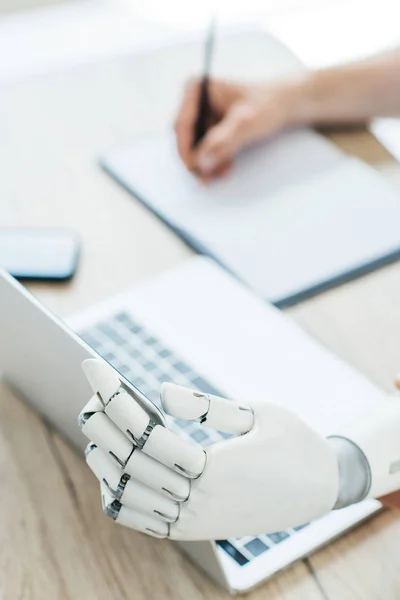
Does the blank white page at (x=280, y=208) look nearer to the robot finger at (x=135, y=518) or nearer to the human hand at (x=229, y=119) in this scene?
the human hand at (x=229, y=119)

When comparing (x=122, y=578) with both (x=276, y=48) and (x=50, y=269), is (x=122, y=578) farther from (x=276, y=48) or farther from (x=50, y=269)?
(x=276, y=48)

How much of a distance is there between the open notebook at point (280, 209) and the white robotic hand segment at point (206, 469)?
1.09 ft

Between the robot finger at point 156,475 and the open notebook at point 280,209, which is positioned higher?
the robot finger at point 156,475

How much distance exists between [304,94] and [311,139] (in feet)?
0.23

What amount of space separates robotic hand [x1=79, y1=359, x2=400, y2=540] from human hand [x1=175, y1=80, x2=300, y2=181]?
545 millimetres

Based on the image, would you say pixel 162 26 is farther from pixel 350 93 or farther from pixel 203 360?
pixel 203 360

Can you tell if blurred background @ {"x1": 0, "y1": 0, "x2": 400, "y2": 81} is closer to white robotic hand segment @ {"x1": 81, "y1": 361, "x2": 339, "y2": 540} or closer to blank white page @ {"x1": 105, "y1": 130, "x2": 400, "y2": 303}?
blank white page @ {"x1": 105, "y1": 130, "x2": 400, "y2": 303}

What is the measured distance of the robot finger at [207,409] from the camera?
44 centimetres

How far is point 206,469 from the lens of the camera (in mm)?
451

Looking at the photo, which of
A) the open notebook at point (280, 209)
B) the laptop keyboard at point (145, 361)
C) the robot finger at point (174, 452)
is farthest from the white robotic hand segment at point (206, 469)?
the open notebook at point (280, 209)

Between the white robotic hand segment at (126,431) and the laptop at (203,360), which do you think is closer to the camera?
the white robotic hand segment at (126,431)

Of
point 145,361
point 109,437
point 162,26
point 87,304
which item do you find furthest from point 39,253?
point 162,26

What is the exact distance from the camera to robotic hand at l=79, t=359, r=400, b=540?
44 cm

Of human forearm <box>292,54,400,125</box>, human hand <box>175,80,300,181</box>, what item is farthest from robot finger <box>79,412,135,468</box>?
human forearm <box>292,54,400,125</box>
